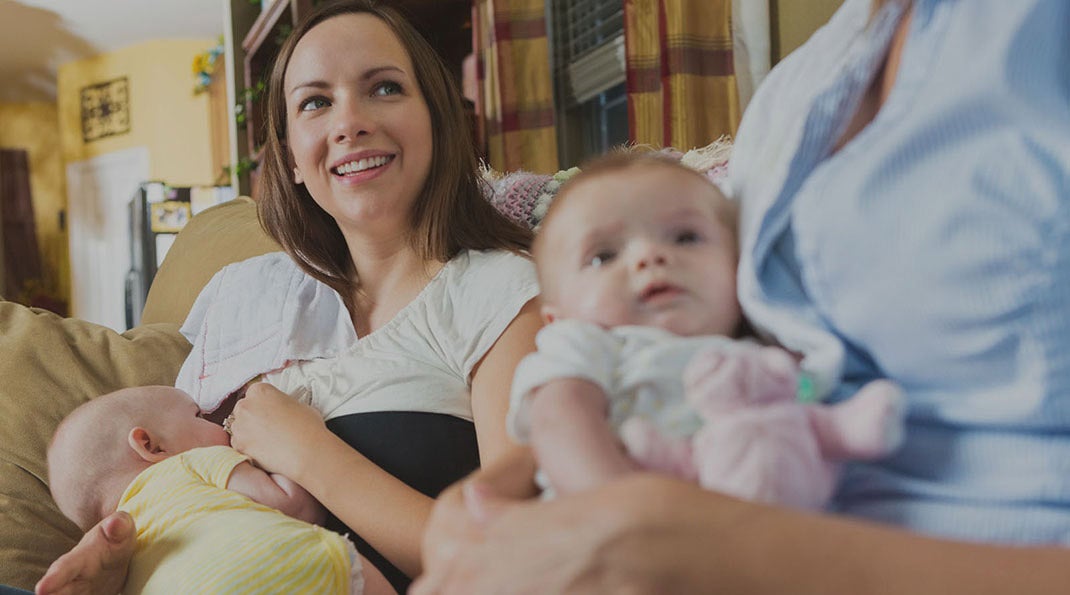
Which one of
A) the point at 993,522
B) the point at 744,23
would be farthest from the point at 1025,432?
the point at 744,23

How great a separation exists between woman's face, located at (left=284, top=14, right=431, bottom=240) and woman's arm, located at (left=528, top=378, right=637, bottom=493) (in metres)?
0.82

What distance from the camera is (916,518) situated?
673 millimetres

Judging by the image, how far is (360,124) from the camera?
1463mm

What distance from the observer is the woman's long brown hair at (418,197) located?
150 cm

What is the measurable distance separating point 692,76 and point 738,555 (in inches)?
94.4

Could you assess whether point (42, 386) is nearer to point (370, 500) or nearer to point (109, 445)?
point (109, 445)

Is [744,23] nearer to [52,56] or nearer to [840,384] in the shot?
[840,384]

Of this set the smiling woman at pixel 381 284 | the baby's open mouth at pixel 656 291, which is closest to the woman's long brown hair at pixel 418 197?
the smiling woman at pixel 381 284

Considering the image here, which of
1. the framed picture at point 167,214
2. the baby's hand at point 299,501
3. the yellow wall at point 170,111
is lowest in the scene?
the baby's hand at point 299,501

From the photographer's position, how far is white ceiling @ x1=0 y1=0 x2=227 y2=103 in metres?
7.34

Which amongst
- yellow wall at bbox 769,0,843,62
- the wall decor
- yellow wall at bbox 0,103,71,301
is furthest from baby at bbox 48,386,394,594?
yellow wall at bbox 0,103,71,301

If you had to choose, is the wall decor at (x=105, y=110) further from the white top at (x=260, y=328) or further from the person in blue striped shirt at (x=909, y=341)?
the person in blue striped shirt at (x=909, y=341)

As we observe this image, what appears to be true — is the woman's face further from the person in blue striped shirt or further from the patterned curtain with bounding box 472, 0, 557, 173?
the patterned curtain with bounding box 472, 0, 557, 173

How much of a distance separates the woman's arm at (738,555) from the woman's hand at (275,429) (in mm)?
747
